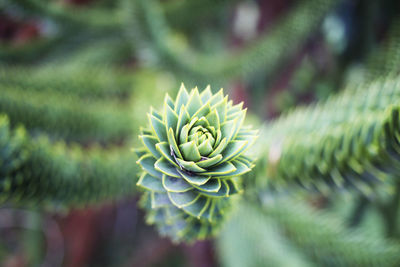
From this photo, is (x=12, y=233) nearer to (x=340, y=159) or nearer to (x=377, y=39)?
(x=340, y=159)

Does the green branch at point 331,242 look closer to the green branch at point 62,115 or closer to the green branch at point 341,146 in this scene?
the green branch at point 341,146

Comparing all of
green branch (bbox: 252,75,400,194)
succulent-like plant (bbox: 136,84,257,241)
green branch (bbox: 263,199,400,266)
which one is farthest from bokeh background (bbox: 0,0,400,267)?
succulent-like plant (bbox: 136,84,257,241)

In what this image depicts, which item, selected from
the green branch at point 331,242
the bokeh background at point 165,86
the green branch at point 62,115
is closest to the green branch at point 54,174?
the bokeh background at point 165,86

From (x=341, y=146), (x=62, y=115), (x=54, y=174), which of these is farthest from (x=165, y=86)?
(x=341, y=146)

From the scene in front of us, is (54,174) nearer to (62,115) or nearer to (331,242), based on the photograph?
(62,115)

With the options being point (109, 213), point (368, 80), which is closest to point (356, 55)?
point (368, 80)

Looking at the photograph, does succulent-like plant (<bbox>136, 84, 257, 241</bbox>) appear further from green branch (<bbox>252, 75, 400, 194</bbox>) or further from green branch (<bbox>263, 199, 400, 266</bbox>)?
green branch (<bbox>263, 199, 400, 266</bbox>)
